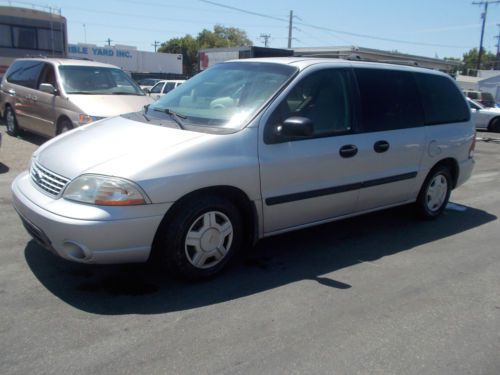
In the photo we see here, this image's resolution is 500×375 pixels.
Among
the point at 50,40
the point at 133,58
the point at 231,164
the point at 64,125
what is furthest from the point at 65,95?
the point at 133,58

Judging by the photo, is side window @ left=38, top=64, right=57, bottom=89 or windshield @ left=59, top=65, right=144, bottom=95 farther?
side window @ left=38, top=64, right=57, bottom=89

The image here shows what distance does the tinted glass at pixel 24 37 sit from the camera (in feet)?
48.9

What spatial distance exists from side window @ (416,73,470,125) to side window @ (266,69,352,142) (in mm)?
1317

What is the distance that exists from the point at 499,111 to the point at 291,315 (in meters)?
19.8

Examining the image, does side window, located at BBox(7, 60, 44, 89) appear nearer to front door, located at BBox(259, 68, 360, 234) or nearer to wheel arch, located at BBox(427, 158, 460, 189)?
front door, located at BBox(259, 68, 360, 234)

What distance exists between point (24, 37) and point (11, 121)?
5619 millimetres

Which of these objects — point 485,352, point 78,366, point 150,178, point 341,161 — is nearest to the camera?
point 78,366

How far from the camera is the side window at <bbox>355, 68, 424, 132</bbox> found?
15.8ft

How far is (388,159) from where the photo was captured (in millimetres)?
4945

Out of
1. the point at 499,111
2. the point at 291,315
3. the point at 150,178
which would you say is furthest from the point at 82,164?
the point at 499,111

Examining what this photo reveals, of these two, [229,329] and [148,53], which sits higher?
[148,53]

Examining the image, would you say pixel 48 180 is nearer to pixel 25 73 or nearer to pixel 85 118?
pixel 85 118

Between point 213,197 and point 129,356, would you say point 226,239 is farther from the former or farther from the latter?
point 129,356

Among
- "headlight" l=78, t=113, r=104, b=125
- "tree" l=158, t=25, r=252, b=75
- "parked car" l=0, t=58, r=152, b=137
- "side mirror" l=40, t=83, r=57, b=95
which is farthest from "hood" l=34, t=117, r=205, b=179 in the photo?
"tree" l=158, t=25, r=252, b=75
